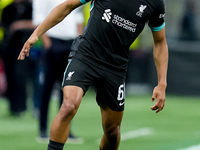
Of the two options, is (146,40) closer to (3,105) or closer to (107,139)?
(3,105)

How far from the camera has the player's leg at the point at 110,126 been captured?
6.50 metres

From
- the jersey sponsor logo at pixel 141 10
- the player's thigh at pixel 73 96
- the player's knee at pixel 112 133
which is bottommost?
the player's knee at pixel 112 133

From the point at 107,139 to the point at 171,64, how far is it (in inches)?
436

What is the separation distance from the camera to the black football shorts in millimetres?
6102

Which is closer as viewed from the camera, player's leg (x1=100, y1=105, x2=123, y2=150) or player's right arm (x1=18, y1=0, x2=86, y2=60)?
player's right arm (x1=18, y1=0, x2=86, y2=60)

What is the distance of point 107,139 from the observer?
6.69 meters

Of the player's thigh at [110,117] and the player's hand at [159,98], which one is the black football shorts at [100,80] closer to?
the player's thigh at [110,117]

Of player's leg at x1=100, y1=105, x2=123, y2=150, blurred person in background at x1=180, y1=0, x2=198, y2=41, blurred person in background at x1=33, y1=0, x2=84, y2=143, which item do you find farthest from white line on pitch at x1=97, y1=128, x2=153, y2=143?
blurred person in background at x1=180, y1=0, x2=198, y2=41

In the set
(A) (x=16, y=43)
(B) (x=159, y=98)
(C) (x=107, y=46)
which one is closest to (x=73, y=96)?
(C) (x=107, y=46)

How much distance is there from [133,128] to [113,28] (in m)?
4.61

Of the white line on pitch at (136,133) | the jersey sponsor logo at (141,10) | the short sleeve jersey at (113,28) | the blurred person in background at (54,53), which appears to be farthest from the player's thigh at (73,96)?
the white line on pitch at (136,133)

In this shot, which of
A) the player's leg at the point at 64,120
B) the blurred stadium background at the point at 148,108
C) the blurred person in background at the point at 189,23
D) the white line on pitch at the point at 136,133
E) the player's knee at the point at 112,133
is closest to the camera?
the player's leg at the point at 64,120

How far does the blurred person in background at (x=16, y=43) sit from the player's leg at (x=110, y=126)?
5.73m

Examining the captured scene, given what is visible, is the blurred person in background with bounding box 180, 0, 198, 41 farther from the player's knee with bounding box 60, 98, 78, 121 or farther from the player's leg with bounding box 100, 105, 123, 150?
the player's knee with bounding box 60, 98, 78, 121
